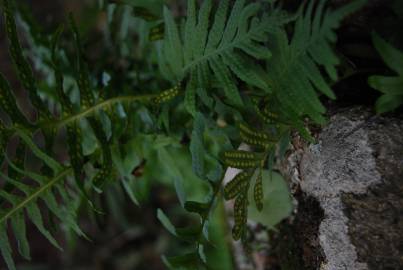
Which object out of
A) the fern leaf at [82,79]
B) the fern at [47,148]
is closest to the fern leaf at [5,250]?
the fern at [47,148]

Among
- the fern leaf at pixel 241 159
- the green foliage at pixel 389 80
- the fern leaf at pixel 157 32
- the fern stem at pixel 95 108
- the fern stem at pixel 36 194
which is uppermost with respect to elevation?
the fern leaf at pixel 157 32

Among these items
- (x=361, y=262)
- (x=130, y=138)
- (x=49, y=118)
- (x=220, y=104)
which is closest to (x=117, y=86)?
(x=130, y=138)

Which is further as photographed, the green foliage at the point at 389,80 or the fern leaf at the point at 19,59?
the fern leaf at the point at 19,59

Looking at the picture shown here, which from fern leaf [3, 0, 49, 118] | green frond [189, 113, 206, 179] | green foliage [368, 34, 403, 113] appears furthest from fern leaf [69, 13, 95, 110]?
green foliage [368, 34, 403, 113]

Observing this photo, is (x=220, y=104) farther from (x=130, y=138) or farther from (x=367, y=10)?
(x=367, y=10)

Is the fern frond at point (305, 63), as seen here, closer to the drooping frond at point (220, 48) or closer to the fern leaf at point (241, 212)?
the drooping frond at point (220, 48)

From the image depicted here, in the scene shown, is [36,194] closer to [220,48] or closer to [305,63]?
[220,48]

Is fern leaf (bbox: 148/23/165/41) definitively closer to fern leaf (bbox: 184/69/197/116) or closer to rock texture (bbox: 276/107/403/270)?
fern leaf (bbox: 184/69/197/116)
